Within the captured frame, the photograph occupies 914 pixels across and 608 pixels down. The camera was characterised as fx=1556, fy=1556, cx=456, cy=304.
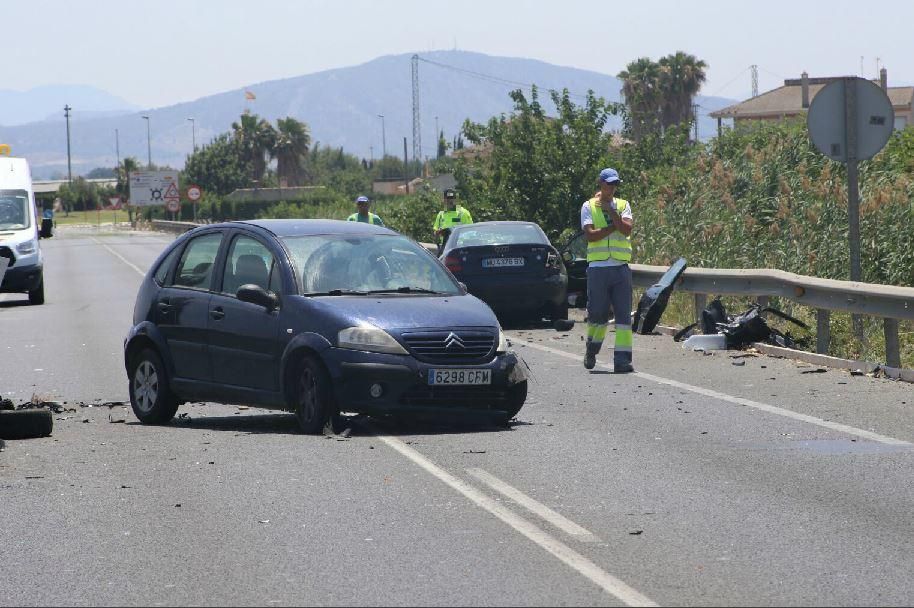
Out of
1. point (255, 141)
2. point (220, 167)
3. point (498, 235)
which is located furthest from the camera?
point (255, 141)

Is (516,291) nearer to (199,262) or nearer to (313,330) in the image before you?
(199,262)

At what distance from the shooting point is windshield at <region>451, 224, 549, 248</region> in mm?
20609

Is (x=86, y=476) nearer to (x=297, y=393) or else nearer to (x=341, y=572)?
(x=297, y=393)

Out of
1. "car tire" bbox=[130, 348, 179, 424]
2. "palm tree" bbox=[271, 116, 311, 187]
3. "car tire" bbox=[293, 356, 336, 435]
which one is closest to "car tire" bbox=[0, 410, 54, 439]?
"car tire" bbox=[130, 348, 179, 424]

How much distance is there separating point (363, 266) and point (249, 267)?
87cm

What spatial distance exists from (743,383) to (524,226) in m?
7.56

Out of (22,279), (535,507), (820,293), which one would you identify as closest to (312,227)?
(535,507)

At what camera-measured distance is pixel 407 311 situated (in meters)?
10.9

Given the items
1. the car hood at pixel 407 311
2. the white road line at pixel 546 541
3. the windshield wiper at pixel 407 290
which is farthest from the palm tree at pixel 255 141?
the white road line at pixel 546 541

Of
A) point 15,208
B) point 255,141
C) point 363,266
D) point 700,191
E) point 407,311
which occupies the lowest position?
point 407,311

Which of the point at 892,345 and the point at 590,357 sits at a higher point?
the point at 892,345

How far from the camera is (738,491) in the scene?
28.0 ft

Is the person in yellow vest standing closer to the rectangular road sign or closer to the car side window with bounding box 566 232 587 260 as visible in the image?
the car side window with bounding box 566 232 587 260

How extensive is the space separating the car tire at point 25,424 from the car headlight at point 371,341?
91.9 inches
